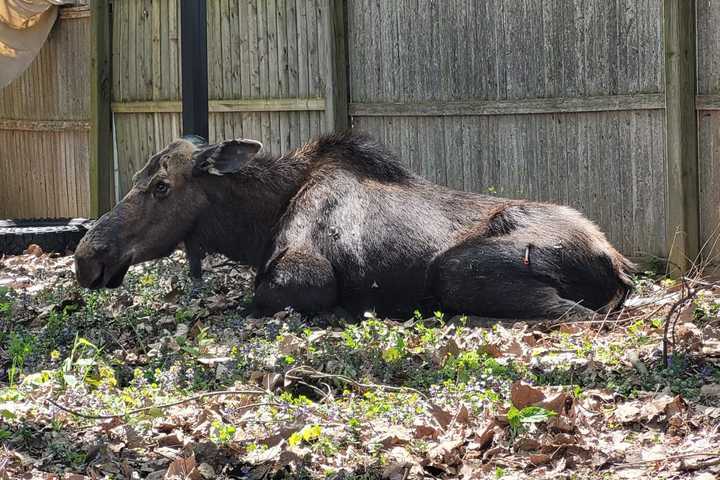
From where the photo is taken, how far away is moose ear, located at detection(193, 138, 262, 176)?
28.3 feet

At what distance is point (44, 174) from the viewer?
14844mm

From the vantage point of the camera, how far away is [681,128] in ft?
29.3

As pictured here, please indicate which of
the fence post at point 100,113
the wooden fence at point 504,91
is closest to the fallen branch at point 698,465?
the wooden fence at point 504,91

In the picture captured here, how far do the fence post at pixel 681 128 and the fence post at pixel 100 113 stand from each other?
6.90 metres

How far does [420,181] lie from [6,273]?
4.27 meters

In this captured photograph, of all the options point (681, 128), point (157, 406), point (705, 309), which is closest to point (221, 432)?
point (157, 406)

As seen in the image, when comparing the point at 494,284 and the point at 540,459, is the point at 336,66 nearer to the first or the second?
the point at 494,284

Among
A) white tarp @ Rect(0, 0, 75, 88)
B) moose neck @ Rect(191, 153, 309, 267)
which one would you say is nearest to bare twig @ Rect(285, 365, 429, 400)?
moose neck @ Rect(191, 153, 309, 267)

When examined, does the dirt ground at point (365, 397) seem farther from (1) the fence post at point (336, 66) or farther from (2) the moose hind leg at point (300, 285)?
(1) the fence post at point (336, 66)

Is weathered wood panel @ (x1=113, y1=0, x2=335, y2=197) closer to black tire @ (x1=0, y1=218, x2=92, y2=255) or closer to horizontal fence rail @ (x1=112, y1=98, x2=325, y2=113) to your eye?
horizontal fence rail @ (x1=112, y1=98, x2=325, y2=113)

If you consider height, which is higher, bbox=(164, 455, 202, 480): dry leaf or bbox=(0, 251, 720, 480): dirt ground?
bbox=(0, 251, 720, 480): dirt ground

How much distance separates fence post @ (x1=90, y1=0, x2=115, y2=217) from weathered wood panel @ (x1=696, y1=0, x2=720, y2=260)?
23.4 feet

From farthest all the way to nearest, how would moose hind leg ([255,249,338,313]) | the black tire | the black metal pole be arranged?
the black tire
the black metal pole
moose hind leg ([255,249,338,313])

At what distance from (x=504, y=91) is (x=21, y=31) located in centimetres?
702
